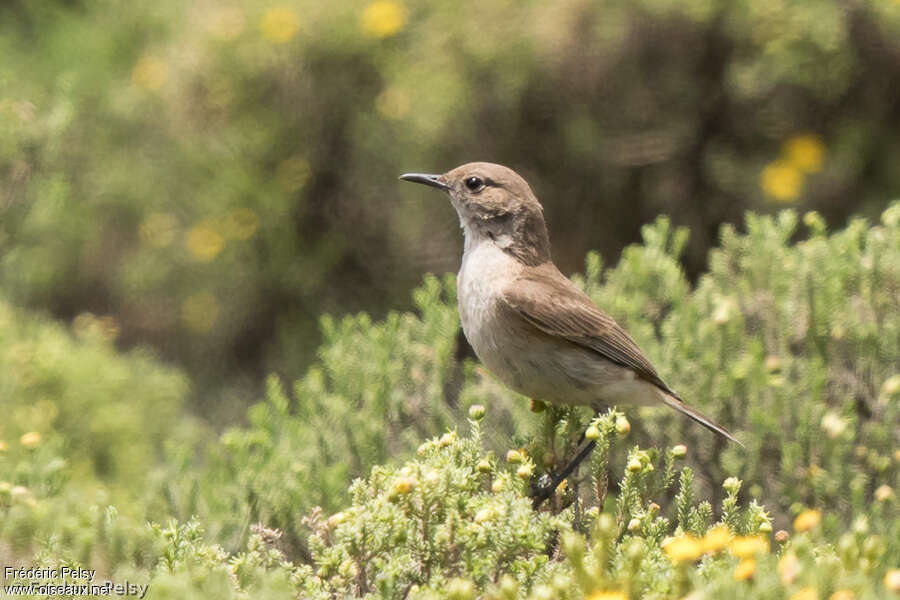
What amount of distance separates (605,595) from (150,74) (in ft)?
24.0

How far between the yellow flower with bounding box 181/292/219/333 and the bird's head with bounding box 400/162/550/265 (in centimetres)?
413

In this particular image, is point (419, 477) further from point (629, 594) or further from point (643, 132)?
point (643, 132)

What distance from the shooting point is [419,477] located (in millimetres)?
2816

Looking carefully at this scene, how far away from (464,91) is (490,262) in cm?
326

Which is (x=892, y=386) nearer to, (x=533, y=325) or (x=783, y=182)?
(x=533, y=325)

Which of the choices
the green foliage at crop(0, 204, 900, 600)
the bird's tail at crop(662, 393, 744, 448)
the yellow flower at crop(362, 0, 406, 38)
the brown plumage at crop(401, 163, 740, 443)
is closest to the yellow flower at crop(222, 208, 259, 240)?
the yellow flower at crop(362, 0, 406, 38)

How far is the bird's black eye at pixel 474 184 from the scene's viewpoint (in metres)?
4.32

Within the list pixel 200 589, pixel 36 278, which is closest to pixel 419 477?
pixel 200 589

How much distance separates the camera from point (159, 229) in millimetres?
8180

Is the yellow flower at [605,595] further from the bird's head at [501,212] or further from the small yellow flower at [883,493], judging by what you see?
the bird's head at [501,212]

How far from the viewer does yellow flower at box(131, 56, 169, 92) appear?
838 cm

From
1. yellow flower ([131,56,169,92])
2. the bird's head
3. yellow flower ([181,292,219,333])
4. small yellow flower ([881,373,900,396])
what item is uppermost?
yellow flower ([131,56,169,92])

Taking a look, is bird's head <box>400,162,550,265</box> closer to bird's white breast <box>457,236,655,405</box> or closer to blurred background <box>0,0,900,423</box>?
bird's white breast <box>457,236,655,405</box>

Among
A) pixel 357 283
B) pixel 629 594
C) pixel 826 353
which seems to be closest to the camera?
pixel 629 594
